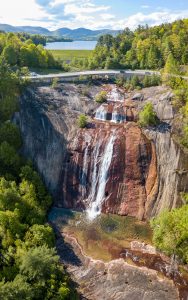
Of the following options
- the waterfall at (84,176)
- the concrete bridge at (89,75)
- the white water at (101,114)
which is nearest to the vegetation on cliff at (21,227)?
the waterfall at (84,176)

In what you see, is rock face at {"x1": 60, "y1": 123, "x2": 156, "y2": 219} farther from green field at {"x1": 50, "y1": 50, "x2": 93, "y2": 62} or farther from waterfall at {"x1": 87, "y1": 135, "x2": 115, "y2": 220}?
green field at {"x1": 50, "y1": 50, "x2": 93, "y2": 62}

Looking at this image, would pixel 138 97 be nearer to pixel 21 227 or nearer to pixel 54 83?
pixel 54 83

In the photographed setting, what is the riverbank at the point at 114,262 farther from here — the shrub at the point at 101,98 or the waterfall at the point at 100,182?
the shrub at the point at 101,98

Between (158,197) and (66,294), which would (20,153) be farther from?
(66,294)

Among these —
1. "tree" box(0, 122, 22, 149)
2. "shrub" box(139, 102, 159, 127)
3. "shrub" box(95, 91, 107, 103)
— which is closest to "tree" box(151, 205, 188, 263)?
"shrub" box(139, 102, 159, 127)

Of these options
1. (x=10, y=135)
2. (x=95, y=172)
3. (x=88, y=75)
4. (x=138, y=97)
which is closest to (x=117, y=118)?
(x=138, y=97)

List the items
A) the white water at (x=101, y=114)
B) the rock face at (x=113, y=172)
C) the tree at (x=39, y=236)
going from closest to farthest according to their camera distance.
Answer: the tree at (x=39, y=236), the rock face at (x=113, y=172), the white water at (x=101, y=114)

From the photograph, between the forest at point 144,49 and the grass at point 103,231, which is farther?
the forest at point 144,49
